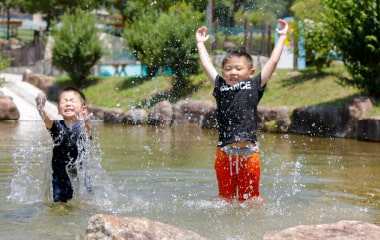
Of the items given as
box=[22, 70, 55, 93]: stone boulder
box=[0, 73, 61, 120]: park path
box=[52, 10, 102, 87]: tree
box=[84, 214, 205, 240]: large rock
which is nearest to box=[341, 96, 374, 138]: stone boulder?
→ box=[0, 73, 61, 120]: park path

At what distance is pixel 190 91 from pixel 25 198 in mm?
13586

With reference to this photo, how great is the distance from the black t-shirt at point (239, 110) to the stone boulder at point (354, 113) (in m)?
Result: 9.01

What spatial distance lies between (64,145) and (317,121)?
Result: 32.8ft

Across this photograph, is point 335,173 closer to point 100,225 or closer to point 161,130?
point 100,225

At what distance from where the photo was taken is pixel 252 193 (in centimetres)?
590

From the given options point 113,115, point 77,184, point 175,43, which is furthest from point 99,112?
point 77,184

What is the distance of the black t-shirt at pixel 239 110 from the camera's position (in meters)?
5.73

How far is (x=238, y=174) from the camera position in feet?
19.1

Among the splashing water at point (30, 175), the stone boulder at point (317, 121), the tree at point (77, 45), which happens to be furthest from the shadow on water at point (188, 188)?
the tree at point (77, 45)

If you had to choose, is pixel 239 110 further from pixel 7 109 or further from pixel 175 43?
pixel 175 43

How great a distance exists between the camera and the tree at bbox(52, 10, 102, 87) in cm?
2373

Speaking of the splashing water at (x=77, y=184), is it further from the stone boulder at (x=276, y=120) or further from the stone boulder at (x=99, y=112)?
the stone boulder at (x=99, y=112)

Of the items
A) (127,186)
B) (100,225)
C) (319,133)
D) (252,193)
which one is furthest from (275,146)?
(100,225)

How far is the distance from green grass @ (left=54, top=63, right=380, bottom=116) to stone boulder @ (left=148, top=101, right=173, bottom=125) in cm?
122
